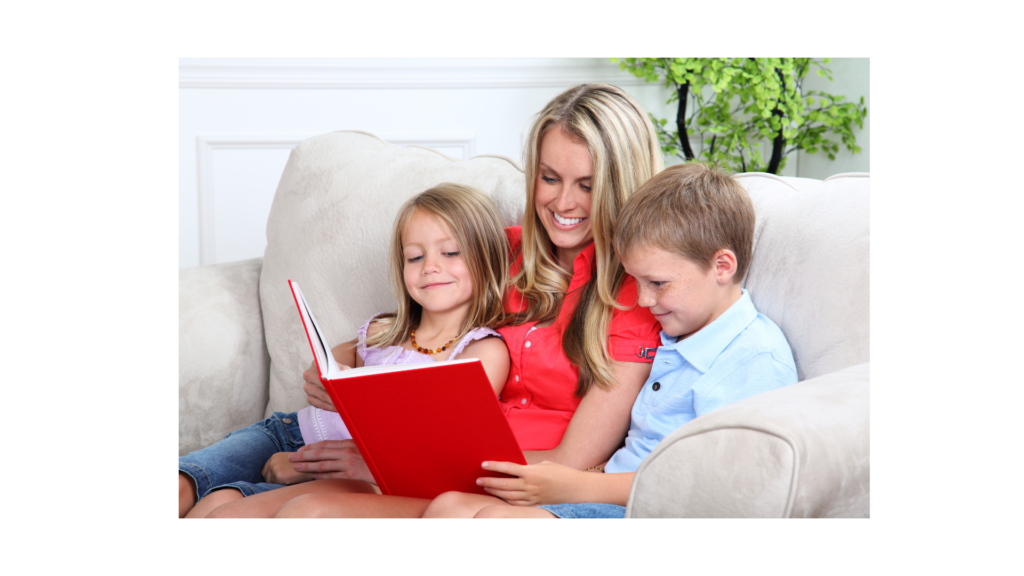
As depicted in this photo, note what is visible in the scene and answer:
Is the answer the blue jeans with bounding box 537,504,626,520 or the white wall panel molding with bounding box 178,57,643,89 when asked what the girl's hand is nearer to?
the blue jeans with bounding box 537,504,626,520

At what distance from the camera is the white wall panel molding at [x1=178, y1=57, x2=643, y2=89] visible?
94.3 inches

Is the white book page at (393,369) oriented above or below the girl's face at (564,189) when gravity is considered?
below

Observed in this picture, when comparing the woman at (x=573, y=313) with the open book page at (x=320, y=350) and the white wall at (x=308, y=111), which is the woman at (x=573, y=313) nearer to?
the open book page at (x=320, y=350)

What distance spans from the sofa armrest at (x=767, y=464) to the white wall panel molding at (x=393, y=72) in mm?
2056

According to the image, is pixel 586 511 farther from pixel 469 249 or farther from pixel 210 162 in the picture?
pixel 210 162

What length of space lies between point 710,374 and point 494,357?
0.38 metres

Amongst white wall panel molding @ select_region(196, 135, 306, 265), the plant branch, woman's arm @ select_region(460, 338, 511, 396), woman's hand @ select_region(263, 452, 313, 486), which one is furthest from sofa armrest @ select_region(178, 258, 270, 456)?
the plant branch

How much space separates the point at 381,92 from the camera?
8.30 ft

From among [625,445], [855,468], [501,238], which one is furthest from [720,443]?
[501,238]

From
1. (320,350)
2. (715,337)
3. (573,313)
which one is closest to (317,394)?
(320,350)

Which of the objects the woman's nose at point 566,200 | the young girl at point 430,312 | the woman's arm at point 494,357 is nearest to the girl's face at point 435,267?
the young girl at point 430,312

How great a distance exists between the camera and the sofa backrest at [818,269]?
3.23 ft

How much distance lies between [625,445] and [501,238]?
45cm

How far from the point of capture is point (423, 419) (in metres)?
A: 0.89
